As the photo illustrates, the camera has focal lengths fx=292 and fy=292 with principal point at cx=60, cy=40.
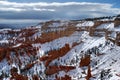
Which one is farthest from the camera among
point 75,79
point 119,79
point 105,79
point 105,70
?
point 75,79

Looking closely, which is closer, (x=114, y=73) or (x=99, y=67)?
(x=114, y=73)

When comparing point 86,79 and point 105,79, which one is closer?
point 105,79

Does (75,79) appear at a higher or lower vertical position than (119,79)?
lower

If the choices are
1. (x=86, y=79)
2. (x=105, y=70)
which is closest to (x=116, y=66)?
(x=105, y=70)

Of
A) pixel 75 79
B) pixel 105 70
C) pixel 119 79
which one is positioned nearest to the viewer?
pixel 119 79

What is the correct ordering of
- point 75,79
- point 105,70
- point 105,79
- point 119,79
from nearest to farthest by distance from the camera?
point 119,79 → point 105,79 → point 105,70 → point 75,79

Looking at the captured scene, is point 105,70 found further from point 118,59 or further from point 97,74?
point 118,59

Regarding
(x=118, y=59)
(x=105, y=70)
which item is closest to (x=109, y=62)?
(x=118, y=59)

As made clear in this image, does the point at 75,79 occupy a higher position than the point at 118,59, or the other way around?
the point at 118,59

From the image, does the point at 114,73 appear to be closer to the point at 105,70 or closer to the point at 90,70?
the point at 105,70
